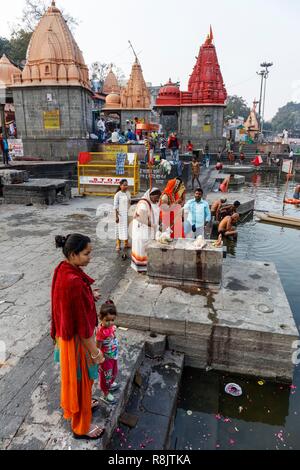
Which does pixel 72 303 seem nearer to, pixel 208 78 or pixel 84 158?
pixel 84 158

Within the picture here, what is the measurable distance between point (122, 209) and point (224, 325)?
Answer: 3445 millimetres

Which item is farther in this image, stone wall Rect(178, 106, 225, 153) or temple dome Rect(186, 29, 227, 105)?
stone wall Rect(178, 106, 225, 153)

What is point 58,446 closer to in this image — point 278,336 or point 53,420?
point 53,420

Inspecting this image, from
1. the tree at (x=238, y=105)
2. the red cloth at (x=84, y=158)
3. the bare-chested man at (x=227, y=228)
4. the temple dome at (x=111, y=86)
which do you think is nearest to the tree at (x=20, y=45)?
the temple dome at (x=111, y=86)

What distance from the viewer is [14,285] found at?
5.21 metres

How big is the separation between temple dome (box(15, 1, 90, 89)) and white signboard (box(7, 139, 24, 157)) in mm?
3114

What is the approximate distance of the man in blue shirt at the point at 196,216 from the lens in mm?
6367

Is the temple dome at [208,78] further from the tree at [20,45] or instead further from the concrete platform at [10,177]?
the concrete platform at [10,177]

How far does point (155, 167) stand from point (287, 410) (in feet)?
38.7

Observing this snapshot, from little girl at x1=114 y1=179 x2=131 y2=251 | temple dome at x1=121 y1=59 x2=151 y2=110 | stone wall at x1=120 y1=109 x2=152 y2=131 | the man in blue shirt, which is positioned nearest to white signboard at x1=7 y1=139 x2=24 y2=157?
stone wall at x1=120 y1=109 x2=152 y2=131

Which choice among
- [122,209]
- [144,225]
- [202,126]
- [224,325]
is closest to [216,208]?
[122,209]

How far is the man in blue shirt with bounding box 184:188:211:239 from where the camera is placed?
6367mm

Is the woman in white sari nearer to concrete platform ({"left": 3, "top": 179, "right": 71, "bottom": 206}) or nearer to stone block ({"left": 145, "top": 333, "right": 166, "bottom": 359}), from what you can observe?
stone block ({"left": 145, "top": 333, "right": 166, "bottom": 359})
